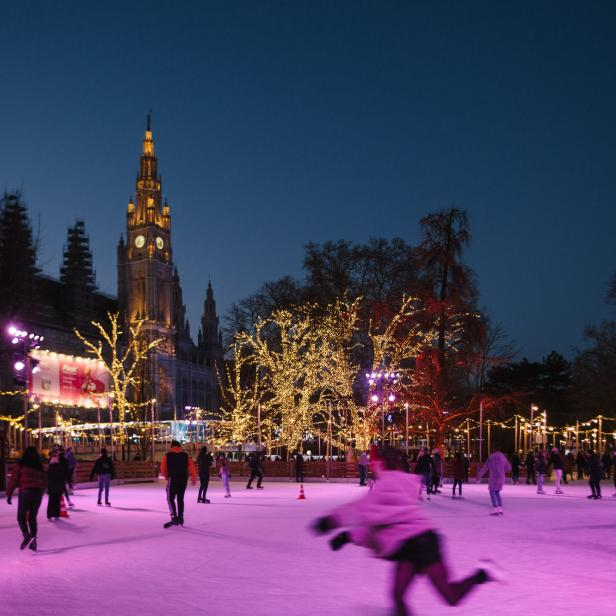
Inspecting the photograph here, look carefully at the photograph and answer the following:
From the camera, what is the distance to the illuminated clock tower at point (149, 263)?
125375mm

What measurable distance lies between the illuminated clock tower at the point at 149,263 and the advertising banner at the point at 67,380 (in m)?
57.5

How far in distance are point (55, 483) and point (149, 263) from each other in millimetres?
111561

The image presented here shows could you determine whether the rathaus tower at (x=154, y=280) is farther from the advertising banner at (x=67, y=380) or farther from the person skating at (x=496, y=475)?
the person skating at (x=496, y=475)

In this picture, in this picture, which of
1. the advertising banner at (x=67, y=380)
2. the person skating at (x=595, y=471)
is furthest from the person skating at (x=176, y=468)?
the advertising banner at (x=67, y=380)

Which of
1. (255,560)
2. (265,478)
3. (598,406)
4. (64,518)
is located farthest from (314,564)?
(598,406)

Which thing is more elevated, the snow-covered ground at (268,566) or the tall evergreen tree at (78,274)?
the tall evergreen tree at (78,274)

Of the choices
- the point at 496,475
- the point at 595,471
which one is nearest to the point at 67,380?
the point at 595,471

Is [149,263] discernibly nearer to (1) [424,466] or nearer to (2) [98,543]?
(1) [424,466]

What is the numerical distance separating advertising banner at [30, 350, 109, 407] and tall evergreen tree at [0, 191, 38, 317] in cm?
832

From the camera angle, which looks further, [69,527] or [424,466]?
[424,466]

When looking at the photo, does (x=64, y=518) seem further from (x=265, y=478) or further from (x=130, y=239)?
(x=130, y=239)

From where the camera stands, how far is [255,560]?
37.6ft

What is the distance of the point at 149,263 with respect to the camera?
126750 millimetres

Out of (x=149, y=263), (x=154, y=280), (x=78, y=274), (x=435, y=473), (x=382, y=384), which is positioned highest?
(x=149, y=263)
